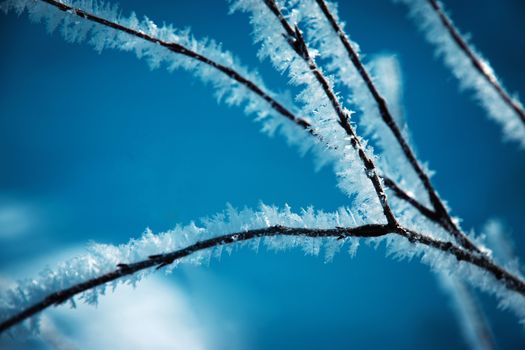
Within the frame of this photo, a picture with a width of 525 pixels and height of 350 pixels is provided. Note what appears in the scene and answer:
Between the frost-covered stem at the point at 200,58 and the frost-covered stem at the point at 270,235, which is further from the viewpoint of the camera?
the frost-covered stem at the point at 200,58

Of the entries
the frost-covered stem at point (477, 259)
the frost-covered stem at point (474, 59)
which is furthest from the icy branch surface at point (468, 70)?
the frost-covered stem at point (477, 259)

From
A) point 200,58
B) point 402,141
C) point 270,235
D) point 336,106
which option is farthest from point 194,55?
point 402,141

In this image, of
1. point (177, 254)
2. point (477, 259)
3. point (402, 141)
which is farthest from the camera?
point (402, 141)

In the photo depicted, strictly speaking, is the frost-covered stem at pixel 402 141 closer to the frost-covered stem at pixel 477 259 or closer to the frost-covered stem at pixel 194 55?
the frost-covered stem at pixel 477 259

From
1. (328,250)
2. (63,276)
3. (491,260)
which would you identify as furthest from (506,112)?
(63,276)

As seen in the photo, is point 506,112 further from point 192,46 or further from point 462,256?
point 192,46

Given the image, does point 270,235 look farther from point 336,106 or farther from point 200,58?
point 200,58

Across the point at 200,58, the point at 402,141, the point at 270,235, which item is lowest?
the point at 270,235
